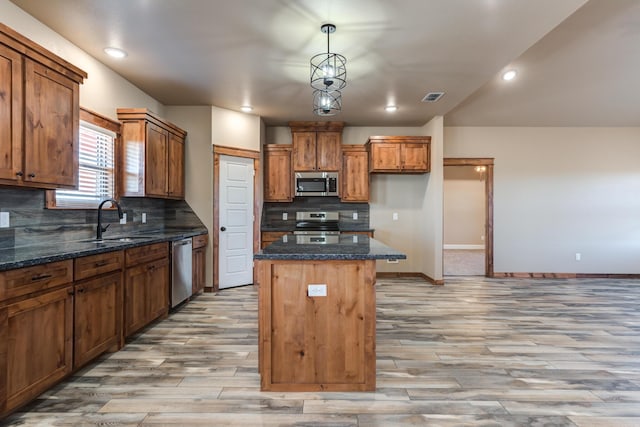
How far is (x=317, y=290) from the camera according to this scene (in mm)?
2148

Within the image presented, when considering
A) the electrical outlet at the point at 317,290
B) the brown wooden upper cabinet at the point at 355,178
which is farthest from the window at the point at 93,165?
the brown wooden upper cabinet at the point at 355,178

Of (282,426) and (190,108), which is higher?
(190,108)

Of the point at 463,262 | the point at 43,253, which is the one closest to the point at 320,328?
the point at 43,253

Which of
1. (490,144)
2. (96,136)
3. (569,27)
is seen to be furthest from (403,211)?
(96,136)

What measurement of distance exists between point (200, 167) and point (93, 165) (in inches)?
61.4

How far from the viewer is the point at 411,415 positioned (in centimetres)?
192

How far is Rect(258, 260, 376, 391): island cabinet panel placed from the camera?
2.15m

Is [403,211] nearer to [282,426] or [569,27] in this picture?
[569,27]

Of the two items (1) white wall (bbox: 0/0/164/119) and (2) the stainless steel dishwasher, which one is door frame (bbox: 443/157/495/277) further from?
(1) white wall (bbox: 0/0/164/119)

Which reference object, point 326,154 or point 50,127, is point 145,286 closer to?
point 50,127

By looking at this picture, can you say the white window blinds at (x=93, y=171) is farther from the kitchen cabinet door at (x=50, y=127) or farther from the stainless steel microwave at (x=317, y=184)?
the stainless steel microwave at (x=317, y=184)

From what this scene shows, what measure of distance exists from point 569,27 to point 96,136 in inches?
196

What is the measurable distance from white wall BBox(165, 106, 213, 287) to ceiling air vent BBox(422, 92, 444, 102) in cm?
301

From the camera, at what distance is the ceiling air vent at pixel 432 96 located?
4.26 meters
